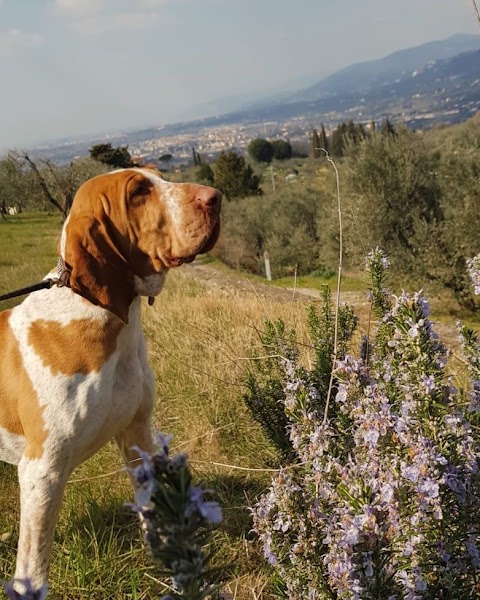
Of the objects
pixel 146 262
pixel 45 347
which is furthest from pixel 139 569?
pixel 146 262

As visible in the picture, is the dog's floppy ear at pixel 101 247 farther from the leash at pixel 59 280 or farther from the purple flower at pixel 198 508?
the purple flower at pixel 198 508

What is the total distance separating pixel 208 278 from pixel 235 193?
32.7 metres

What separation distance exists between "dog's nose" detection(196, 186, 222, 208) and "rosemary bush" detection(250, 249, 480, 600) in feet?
3.30

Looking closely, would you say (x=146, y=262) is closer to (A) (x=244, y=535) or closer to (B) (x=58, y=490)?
(B) (x=58, y=490)

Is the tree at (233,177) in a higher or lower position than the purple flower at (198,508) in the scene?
lower

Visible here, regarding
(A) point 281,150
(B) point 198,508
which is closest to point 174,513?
(B) point 198,508

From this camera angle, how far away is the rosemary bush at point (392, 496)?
1353 millimetres

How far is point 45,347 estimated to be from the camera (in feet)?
8.51

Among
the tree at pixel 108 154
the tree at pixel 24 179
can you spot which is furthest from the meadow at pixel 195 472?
the tree at pixel 108 154

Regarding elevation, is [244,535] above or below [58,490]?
below

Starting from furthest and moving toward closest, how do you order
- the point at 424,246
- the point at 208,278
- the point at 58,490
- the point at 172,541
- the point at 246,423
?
1. the point at 424,246
2. the point at 208,278
3. the point at 246,423
4. the point at 58,490
5. the point at 172,541

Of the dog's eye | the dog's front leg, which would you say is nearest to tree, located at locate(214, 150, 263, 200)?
the dog's eye

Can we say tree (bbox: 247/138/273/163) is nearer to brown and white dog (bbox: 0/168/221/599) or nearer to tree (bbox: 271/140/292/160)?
tree (bbox: 271/140/292/160)

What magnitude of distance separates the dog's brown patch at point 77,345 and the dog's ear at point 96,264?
0.32ft
